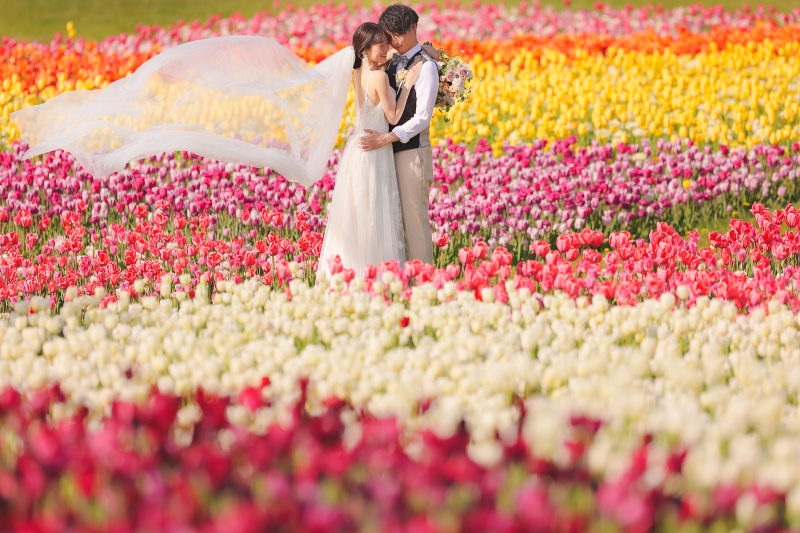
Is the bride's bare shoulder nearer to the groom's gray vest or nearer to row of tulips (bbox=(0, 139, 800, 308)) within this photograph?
the groom's gray vest

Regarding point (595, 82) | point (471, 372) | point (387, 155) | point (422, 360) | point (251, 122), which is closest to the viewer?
point (471, 372)

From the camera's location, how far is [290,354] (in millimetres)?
3576

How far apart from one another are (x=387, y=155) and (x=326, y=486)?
12.6 feet

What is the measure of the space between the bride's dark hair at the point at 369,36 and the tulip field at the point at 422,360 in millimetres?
555

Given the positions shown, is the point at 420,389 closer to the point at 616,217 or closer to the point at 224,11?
the point at 616,217

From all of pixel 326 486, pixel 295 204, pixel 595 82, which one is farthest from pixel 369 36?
pixel 595 82

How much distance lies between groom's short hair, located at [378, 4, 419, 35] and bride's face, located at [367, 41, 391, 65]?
0.12m

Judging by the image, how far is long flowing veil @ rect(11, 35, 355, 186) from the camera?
20.1 feet

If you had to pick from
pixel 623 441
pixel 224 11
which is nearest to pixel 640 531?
pixel 623 441

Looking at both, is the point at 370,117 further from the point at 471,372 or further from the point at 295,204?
the point at 471,372

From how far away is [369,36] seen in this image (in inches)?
215

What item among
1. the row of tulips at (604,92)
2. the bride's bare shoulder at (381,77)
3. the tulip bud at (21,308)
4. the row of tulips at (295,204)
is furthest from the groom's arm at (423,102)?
the row of tulips at (604,92)

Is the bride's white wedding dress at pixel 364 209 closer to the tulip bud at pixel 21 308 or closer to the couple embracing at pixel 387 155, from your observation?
the couple embracing at pixel 387 155

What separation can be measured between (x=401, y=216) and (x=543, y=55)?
10386mm
